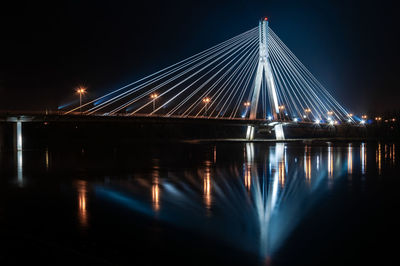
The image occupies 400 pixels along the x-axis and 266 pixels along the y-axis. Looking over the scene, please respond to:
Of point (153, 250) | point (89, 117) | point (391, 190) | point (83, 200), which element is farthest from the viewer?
point (89, 117)

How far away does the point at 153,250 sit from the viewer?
705 cm

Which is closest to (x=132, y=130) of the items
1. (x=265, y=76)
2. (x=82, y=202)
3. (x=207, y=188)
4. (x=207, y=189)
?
(x=265, y=76)

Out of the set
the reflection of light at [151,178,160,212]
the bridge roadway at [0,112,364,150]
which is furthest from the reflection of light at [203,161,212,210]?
the bridge roadway at [0,112,364,150]

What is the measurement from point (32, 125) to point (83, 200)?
66.5m

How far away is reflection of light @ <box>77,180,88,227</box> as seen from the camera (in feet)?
29.9

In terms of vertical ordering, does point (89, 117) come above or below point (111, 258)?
above

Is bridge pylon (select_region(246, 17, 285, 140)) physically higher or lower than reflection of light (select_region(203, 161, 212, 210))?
higher

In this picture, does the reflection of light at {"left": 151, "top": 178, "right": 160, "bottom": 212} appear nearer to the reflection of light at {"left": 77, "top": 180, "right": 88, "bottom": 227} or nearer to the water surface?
the water surface

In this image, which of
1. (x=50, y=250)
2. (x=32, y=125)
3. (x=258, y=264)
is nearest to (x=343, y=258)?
(x=258, y=264)

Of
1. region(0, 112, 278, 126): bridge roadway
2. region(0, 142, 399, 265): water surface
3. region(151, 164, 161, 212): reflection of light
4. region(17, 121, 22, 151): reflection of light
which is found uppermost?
region(0, 112, 278, 126): bridge roadway

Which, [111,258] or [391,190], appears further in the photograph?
[391,190]

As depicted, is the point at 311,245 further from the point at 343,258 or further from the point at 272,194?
the point at 272,194

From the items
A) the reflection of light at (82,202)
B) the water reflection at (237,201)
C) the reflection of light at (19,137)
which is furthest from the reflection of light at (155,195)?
the reflection of light at (19,137)

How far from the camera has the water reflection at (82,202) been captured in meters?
9.02
